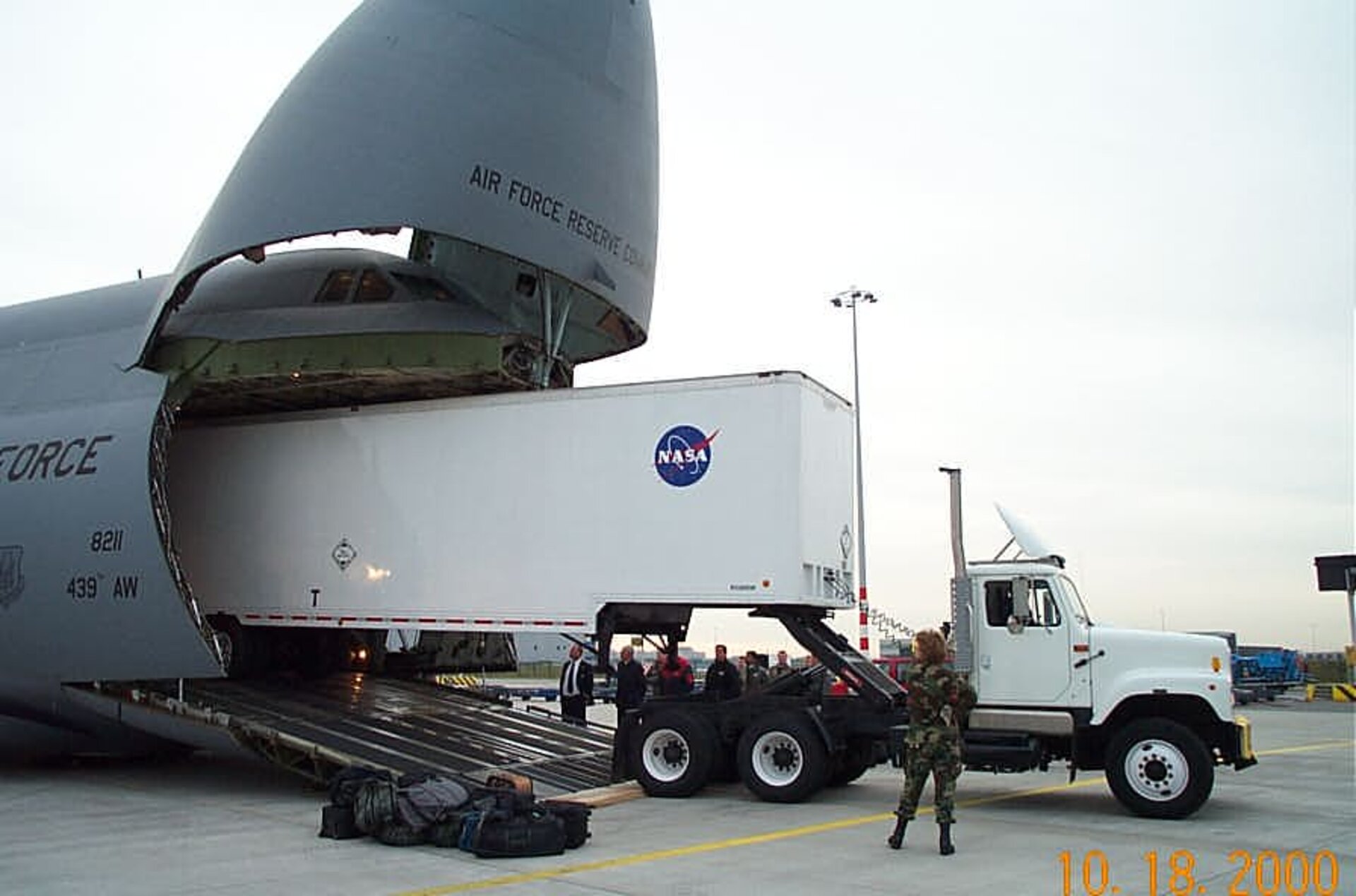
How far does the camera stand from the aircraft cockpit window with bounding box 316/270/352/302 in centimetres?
1559

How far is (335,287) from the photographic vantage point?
15.7 m

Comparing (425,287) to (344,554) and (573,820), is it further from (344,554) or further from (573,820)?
(573,820)

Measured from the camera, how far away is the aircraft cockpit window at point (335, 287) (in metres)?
15.6

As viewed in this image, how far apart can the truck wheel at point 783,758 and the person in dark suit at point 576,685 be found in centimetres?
593

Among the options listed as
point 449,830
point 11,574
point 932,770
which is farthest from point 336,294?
point 932,770

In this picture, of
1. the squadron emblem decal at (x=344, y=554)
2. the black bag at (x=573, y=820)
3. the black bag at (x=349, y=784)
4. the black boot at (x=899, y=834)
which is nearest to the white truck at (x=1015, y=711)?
the black boot at (x=899, y=834)

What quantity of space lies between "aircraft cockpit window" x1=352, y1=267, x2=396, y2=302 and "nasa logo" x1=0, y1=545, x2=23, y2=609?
529 centimetres

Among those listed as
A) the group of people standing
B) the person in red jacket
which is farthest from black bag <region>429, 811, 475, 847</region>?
the person in red jacket

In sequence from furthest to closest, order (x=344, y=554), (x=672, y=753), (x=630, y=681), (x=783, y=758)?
(x=630, y=681) → (x=344, y=554) → (x=672, y=753) → (x=783, y=758)

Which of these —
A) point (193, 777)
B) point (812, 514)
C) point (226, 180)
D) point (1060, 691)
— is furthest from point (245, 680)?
point (1060, 691)

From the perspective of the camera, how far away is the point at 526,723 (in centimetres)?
1722
